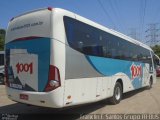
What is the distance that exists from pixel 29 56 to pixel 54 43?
0.98 m

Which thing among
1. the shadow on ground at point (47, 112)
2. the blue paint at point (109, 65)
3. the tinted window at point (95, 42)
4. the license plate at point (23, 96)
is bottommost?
the shadow on ground at point (47, 112)

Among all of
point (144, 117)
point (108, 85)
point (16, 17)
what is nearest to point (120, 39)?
point (108, 85)

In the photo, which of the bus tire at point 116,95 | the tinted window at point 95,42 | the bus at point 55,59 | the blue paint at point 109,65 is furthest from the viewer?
the bus tire at point 116,95

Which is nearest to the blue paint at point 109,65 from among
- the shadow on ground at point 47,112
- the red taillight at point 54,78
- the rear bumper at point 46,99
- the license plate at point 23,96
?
the shadow on ground at point 47,112

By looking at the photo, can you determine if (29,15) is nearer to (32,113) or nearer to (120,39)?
(32,113)

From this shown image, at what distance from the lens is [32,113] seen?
31.8 feet

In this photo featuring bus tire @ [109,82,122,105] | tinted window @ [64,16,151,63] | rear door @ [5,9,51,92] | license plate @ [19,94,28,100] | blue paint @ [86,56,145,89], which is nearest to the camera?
rear door @ [5,9,51,92]

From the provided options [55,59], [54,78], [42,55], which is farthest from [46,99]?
[42,55]

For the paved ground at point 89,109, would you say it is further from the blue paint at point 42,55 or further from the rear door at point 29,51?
the blue paint at point 42,55

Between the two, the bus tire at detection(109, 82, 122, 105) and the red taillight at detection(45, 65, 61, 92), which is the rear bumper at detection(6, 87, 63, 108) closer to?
the red taillight at detection(45, 65, 61, 92)

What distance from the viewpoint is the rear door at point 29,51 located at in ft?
25.5

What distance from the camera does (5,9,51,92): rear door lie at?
7758 mm

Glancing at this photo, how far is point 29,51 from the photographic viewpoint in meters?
8.10

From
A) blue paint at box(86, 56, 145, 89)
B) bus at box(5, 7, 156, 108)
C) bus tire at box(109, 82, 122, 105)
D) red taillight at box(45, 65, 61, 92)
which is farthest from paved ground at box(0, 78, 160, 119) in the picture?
red taillight at box(45, 65, 61, 92)
